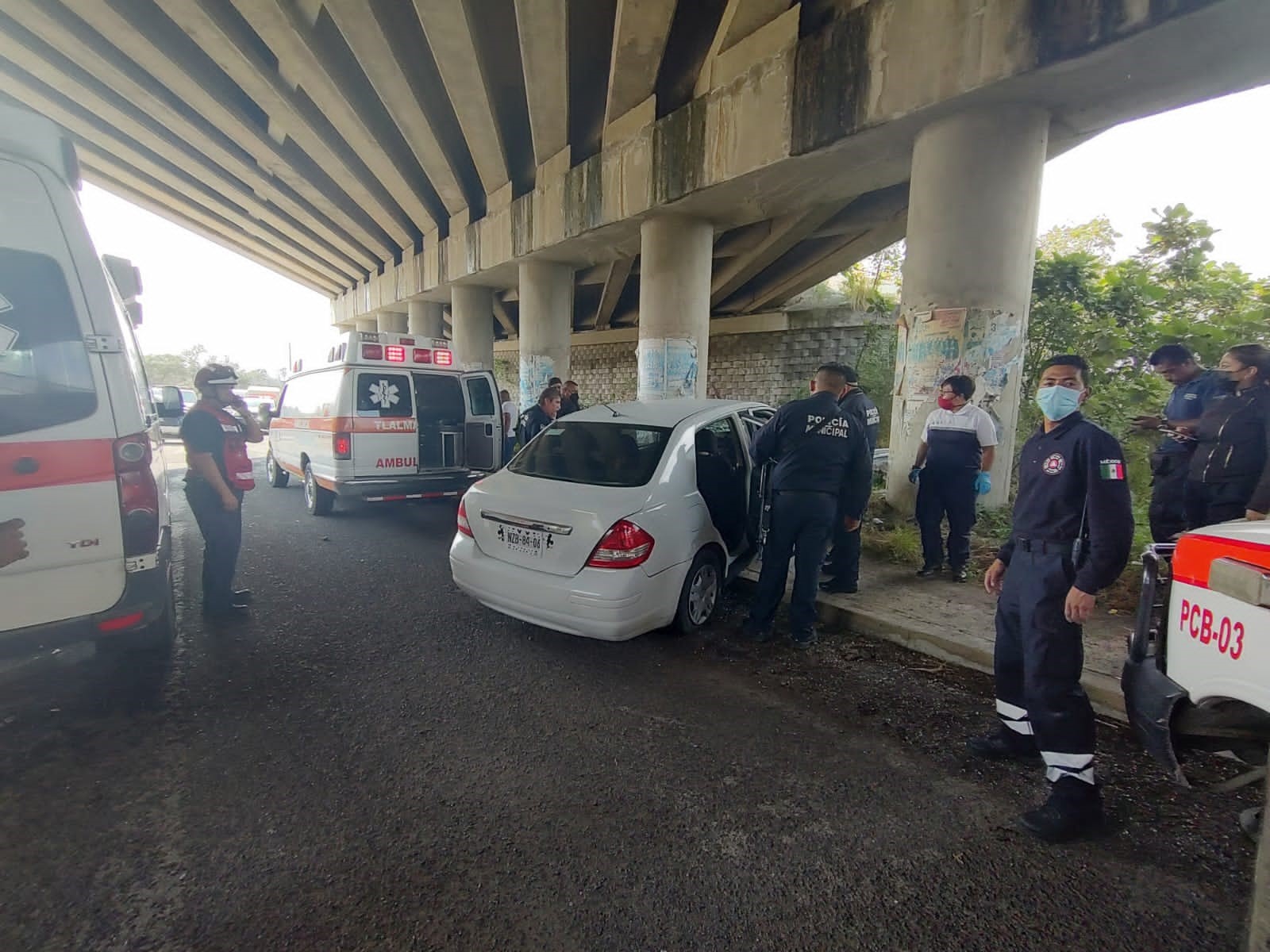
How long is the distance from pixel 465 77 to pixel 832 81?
5.97 meters

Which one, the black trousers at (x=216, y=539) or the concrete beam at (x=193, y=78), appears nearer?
the black trousers at (x=216, y=539)

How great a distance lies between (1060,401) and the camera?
260 centimetres

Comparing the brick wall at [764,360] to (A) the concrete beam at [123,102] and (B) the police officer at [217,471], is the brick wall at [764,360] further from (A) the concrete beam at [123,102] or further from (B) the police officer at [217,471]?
(B) the police officer at [217,471]

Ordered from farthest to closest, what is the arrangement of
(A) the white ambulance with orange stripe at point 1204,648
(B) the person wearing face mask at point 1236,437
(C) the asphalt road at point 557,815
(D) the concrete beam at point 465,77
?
(D) the concrete beam at point 465,77
(B) the person wearing face mask at point 1236,437
(C) the asphalt road at point 557,815
(A) the white ambulance with orange stripe at point 1204,648

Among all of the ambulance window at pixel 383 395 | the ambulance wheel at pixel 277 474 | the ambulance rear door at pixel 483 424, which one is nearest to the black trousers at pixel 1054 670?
the ambulance rear door at pixel 483 424

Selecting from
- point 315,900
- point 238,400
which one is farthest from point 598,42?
point 315,900

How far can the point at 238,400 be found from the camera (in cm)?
444

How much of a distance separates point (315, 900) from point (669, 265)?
31.7 ft

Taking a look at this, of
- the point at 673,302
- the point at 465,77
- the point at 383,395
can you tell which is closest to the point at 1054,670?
the point at 383,395

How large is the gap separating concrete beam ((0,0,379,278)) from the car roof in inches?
463

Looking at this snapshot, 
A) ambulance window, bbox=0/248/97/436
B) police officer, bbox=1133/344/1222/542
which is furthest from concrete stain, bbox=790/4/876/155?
ambulance window, bbox=0/248/97/436

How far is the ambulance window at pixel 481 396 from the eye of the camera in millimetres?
8398

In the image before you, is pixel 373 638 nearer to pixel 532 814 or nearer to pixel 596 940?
pixel 532 814

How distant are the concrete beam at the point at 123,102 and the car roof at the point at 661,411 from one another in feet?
38.6
